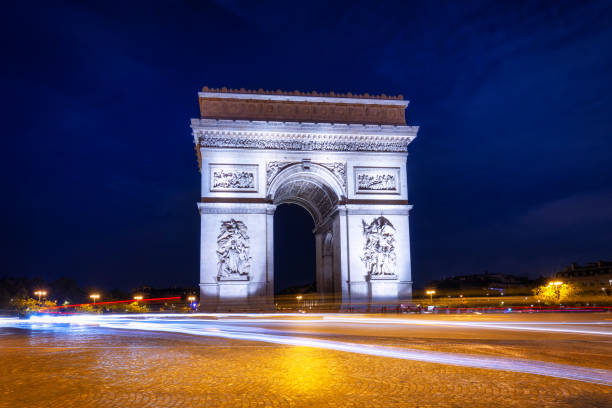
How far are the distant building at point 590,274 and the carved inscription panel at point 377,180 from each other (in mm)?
49740

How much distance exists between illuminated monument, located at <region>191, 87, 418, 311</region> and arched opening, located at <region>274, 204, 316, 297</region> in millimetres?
22553

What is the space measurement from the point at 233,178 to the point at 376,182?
7481mm

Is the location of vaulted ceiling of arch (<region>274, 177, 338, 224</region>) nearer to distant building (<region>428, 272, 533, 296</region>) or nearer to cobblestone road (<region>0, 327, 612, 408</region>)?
cobblestone road (<region>0, 327, 612, 408</region>)

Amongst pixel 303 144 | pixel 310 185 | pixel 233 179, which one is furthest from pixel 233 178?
pixel 310 185

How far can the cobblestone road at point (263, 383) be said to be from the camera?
481 centimetres

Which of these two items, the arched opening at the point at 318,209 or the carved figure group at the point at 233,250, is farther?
the arched opening at the point at 318,209

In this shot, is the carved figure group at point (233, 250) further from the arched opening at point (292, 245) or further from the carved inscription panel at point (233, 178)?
the arched opening at point (292, 245)

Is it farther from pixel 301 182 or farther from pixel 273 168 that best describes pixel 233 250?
pixel 301 182

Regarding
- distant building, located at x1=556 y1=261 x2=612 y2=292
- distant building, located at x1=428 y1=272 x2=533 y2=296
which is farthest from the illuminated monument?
distant building, located at x1=428 y1=272 x2=533 y2=296

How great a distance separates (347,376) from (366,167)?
20.6 meters

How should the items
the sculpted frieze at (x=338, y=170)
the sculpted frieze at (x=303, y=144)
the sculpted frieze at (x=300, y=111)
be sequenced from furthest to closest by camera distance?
Result: the sculpted frieze at (x=338, y=170)
the sculpted frieze at (x=300, y=111)
the sculpted frieze at (x=303, y=144)

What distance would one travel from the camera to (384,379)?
587 centimetres

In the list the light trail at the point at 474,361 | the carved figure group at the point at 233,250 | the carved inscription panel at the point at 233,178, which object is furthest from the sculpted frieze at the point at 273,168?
the light trail at the point at 474,361

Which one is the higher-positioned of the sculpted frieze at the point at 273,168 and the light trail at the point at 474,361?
the sculpted frieze at the point at 273,168
